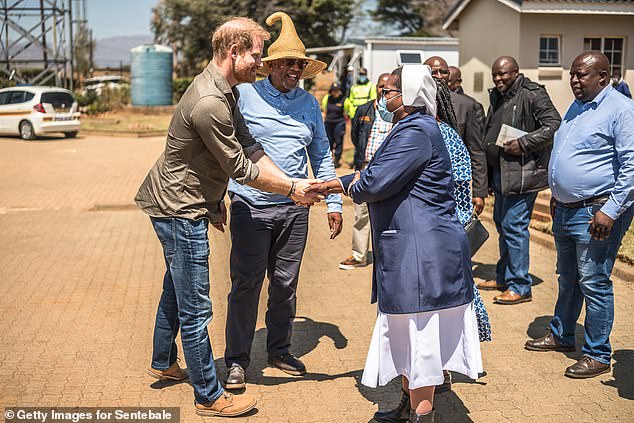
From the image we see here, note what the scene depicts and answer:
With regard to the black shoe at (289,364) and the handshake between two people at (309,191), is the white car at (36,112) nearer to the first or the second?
the black shoe at (289,364)

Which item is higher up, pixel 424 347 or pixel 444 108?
pixel 444 108

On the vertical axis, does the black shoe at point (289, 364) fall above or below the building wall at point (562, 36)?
below

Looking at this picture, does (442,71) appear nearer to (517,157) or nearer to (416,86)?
(517,157)

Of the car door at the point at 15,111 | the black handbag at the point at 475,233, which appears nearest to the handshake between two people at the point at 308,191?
the black handbag at the point at 475,233

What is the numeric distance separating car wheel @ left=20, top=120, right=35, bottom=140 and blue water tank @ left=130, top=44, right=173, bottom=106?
12.9m

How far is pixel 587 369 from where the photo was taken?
5094mm

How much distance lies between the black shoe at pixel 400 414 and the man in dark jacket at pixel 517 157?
271 centimetres

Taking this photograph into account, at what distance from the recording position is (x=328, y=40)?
47594 millimetres

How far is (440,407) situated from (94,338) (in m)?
2.79

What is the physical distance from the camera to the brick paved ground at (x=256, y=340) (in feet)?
15.4

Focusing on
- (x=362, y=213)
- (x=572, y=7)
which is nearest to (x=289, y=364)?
(x=362, y=213)

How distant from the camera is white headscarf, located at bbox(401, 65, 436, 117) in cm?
395

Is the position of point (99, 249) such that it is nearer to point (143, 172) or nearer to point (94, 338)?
point (94, 338)

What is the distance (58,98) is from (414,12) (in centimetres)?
4117
